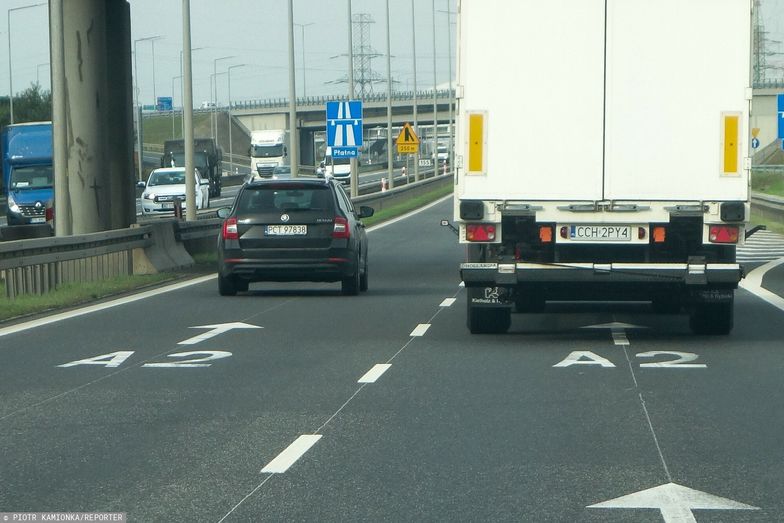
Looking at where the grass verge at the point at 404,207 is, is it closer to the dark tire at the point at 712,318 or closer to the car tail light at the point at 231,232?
the car tail light at the point at 231,232

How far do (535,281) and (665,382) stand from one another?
105 inches

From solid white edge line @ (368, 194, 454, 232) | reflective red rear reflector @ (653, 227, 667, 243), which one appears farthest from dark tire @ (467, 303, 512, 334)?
solid white edge line @ (368, 194, 454, 232)

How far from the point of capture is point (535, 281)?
45.5 ft

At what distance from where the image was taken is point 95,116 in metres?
25.7

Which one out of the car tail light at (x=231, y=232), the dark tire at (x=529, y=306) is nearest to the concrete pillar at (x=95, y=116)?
the car tail light at (x=231, y=232)

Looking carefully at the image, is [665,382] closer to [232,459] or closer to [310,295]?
[232,459]

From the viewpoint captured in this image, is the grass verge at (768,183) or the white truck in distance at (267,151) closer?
the grass verge at (768,183)

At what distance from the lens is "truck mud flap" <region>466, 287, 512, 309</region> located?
14.5 meters

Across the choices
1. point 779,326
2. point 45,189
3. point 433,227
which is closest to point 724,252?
point 779,326

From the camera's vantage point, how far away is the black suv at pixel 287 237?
20.6 m

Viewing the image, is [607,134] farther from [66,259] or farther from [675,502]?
[66,259]

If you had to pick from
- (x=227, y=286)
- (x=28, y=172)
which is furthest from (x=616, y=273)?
(x=28, y=172)

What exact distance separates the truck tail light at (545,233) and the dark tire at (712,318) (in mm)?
1892

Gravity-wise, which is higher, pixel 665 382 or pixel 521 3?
pixel 521 3
